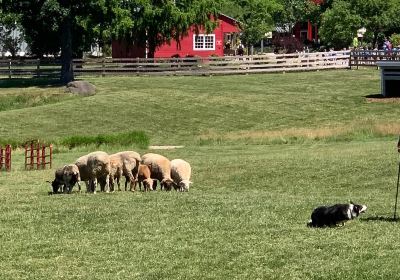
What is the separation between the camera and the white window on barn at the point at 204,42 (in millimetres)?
86562

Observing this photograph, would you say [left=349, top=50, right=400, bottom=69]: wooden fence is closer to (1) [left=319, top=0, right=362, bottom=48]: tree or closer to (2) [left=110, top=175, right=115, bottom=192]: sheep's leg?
(1) [left=319, top=0, right=362, bottom=48]: tree

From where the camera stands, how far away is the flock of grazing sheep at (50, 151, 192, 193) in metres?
24.0

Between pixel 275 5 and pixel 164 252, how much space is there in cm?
9592

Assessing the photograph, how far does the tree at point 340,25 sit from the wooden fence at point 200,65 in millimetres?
16688

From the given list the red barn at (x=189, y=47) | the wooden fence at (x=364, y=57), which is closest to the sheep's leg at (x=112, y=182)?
the wooden fence at (x=364, y=57)

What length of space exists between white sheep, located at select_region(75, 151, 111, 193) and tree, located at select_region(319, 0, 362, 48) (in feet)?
224

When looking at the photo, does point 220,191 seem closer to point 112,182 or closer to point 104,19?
point 112,182

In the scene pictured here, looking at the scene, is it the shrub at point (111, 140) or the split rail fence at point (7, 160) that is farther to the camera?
the shrub at point (111, 140)

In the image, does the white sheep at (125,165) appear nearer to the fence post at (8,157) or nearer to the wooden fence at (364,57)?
the fence post at (8,157)

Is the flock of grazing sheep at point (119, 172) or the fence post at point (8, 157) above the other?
Result: the flock of grazing sheep at point (119, 172)

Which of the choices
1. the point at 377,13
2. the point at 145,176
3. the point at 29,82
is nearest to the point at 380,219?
the point at 145,176

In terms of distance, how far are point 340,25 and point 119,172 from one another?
68712 mm

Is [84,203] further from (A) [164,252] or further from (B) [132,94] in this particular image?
(B) [132,94]

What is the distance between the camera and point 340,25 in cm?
9019
